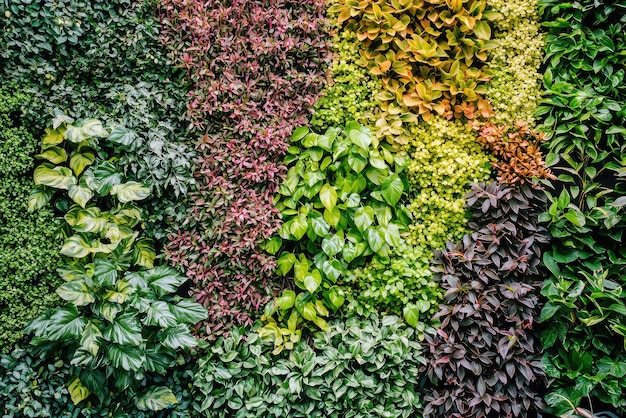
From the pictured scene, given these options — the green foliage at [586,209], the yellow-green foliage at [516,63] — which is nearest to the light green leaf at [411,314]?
the green foliage at [586,209]

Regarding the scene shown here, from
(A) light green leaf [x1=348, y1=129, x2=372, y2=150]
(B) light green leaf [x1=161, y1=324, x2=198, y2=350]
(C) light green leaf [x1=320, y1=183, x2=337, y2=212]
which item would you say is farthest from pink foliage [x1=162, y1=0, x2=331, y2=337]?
(A) light green leaf [x1=348, y1=129, x2=372, y2=150]

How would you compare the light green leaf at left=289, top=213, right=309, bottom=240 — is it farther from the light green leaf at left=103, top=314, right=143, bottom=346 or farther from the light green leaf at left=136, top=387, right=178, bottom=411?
the light green leaf at left=136, top=387, right=178, bottom=411

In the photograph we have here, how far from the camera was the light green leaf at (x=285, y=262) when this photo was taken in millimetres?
3324

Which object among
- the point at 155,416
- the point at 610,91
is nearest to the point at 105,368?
the point at 155,416

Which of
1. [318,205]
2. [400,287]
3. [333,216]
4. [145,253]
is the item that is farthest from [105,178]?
[400,287]

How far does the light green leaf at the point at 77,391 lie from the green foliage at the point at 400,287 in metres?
1.95

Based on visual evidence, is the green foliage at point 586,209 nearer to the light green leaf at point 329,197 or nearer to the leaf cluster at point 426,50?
the leaf cluster at point 426,50

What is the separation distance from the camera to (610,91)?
3.22m

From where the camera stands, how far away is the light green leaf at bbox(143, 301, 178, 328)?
286 centimetres

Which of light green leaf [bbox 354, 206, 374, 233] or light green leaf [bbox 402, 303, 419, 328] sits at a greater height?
light green leaf [bbox 354, 206, 374, 233]

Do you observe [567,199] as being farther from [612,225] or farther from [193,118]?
[193,118]

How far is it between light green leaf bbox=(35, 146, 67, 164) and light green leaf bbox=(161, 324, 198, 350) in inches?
54.6

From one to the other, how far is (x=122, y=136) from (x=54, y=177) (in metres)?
0.52

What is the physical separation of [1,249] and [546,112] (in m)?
4.03
